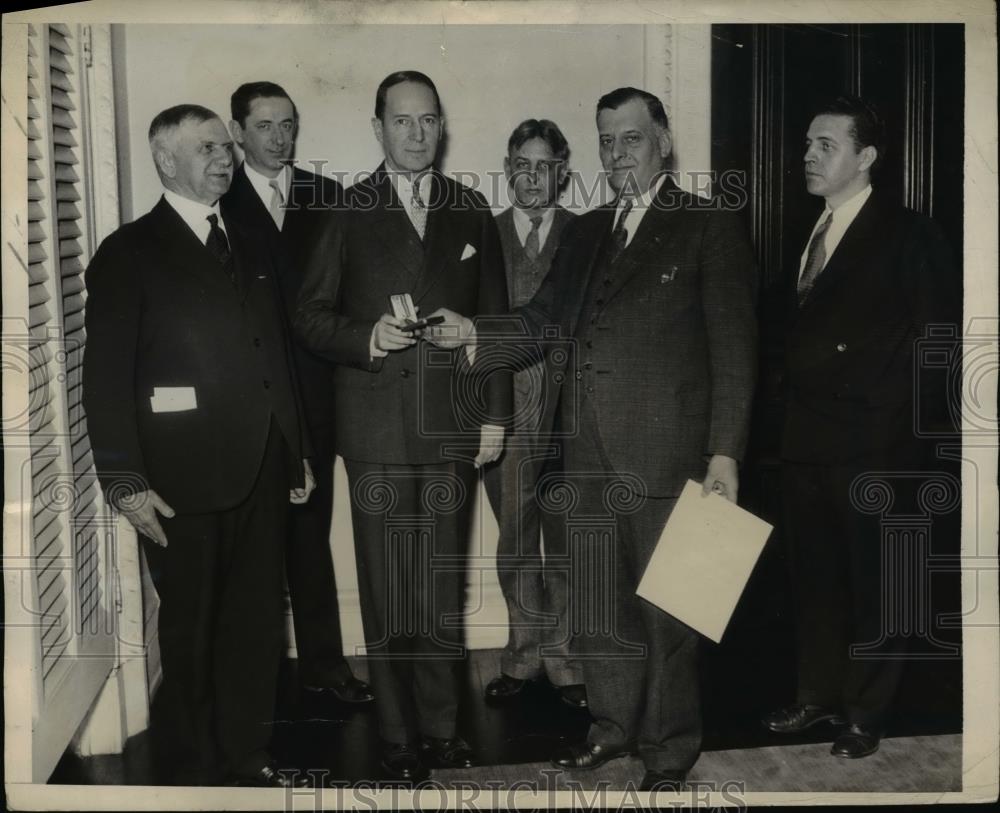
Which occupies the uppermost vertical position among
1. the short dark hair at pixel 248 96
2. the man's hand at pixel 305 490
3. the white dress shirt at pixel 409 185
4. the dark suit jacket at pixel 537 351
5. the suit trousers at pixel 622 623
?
the short dark hair at pixel 248 96

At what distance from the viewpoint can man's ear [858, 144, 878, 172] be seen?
9.46ft

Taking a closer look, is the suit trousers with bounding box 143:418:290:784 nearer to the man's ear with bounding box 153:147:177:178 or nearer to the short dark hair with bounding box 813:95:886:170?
the man's ear with bounding box 153:147:177:178

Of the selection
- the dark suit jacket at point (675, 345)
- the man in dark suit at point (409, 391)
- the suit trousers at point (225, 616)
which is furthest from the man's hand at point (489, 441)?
the suit trousers at point (225, 616)

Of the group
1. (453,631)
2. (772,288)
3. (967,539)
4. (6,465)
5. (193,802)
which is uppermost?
(772,288)

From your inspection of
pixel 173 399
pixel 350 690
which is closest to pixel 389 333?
pixel 173 399

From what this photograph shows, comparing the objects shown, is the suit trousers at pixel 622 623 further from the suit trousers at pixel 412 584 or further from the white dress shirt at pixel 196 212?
the white dress shirt at pixel 196 212

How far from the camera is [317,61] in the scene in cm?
285

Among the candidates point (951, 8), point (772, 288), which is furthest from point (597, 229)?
point (951, 8)

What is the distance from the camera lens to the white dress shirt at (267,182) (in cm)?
285

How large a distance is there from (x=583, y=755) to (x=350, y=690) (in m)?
0.60

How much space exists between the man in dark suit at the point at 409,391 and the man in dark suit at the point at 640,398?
20 cm

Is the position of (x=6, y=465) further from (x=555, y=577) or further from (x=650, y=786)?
(x=650, y=786)

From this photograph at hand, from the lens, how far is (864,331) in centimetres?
287

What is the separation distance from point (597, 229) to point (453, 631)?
105 centimetres
